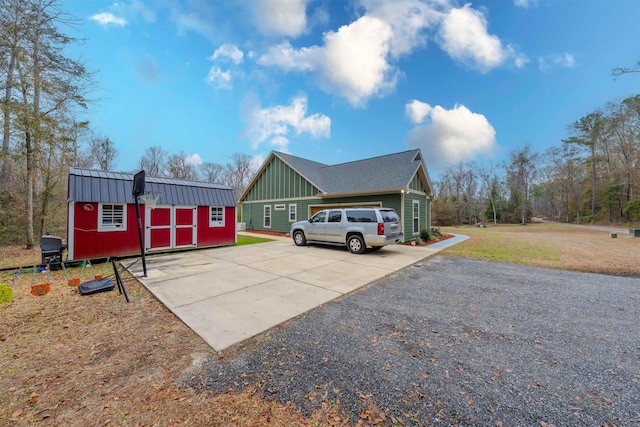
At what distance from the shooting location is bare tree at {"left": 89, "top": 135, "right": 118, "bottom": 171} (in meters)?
25.6

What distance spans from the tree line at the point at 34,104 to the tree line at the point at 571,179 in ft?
124

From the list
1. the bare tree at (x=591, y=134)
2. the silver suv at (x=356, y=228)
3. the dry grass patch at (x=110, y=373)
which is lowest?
the dry grass patch at (x=110, y=373)

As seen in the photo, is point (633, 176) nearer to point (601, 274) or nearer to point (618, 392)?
point (601, 274)

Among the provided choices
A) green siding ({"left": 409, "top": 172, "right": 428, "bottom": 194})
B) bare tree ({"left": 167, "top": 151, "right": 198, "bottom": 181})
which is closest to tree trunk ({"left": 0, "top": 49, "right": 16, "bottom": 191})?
green siding ({"left": 409, "top": 172, "right": 428, "bottom": 194})

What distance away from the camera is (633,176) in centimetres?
2620

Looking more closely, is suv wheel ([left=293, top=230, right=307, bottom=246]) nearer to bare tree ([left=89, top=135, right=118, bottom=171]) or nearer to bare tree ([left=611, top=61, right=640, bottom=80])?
bare tree ([left=611, top=61, right=640, bottom=80])

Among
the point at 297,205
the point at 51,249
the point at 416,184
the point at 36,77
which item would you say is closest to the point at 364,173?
the point at 416,184

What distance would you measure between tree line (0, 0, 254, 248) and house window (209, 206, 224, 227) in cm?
677

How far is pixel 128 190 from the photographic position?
28.4 ft

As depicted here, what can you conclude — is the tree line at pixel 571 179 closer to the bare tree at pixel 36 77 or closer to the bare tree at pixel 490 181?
the bare tree at pixel 490 181

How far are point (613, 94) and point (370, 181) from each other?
3243 cm

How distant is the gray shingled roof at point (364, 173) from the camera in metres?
13.0

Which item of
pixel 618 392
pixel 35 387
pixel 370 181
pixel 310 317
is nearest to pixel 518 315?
pixel 618 392

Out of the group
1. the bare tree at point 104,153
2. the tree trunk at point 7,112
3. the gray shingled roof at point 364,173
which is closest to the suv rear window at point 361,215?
the gray shingled roof at point 364,173
